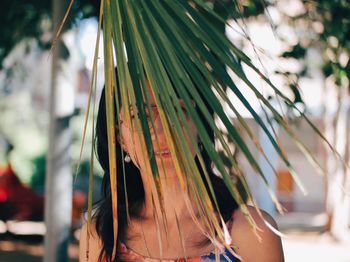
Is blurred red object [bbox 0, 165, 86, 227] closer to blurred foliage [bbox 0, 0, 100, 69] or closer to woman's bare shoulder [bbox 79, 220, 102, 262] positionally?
blurred foliage [bbox 0, 0, 100, 69]

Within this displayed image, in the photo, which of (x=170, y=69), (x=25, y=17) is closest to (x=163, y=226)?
(x=170, y=69)

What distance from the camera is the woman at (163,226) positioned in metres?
1.90

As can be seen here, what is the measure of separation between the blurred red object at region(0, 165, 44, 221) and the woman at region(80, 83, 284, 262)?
30.6 ft

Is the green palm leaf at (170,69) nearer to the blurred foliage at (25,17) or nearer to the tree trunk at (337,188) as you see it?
the blurred foliage at (25,17)

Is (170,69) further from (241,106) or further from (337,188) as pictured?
(337,188)

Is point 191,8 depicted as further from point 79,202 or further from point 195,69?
point 79,202

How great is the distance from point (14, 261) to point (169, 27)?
28.2 ft

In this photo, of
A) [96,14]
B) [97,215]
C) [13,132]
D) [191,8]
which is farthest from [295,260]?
[13,132]

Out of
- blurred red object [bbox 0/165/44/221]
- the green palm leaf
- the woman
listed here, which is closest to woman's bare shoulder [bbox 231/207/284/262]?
the woman

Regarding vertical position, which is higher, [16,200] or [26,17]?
[26,17]

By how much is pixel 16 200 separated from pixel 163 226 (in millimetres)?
9852

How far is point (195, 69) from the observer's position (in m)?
1.21

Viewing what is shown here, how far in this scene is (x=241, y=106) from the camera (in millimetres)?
1673

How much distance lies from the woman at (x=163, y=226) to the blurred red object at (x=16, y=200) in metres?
9.32
